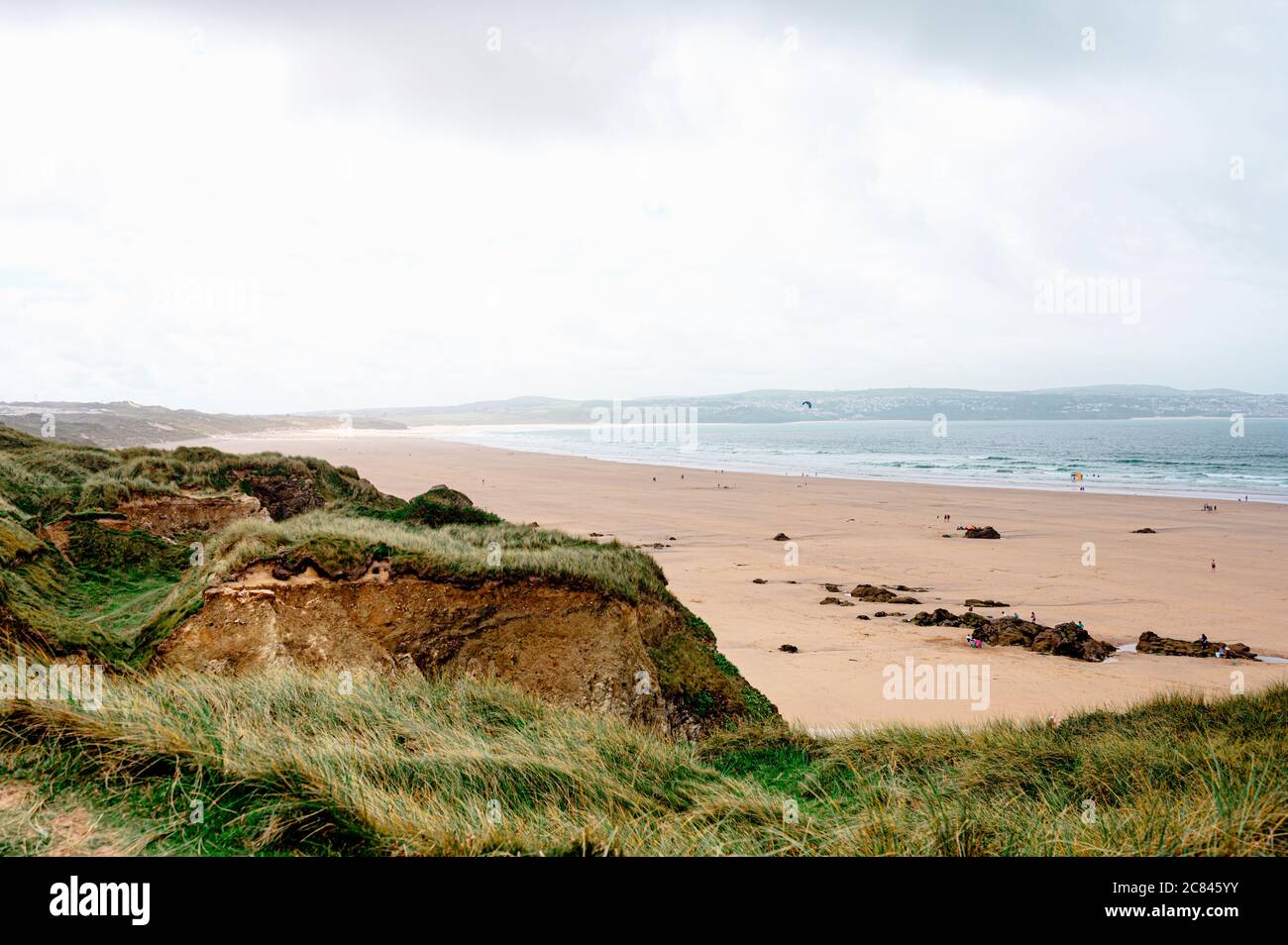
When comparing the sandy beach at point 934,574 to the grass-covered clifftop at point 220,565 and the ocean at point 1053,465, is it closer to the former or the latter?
the grass-covered clifftop at point 220,565

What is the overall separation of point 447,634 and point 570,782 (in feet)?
14.2

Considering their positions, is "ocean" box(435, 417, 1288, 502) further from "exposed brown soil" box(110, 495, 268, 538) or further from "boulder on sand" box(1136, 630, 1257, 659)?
"exposed brown soil" box(110, 495, 268, 538)

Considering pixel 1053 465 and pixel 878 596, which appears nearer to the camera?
pixel 878 596

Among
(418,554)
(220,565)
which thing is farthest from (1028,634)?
(220,565)

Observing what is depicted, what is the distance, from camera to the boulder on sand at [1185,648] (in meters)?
15.7

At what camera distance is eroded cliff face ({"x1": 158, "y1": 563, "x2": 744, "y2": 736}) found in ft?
26.3

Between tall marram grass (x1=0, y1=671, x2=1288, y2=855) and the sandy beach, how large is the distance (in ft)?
12.1

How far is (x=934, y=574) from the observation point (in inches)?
959

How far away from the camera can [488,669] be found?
332 inches
